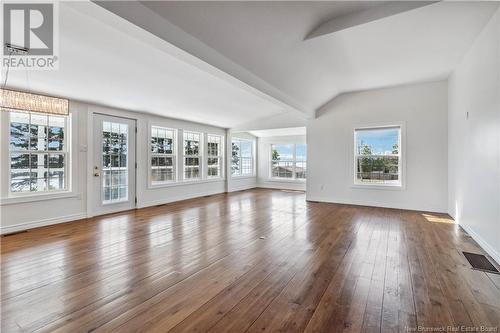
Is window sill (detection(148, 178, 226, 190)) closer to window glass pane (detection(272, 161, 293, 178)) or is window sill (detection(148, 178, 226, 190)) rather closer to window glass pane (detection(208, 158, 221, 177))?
window glass pane (detection(208, 158, 221, 177))

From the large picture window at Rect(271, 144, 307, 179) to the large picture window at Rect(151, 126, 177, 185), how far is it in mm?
4457

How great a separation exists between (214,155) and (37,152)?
4.78m

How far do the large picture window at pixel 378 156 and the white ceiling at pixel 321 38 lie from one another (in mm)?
1563

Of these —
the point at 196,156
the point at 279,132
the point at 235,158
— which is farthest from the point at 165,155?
the point at 279,132

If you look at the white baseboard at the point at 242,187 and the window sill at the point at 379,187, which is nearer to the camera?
the window sill at the point at 379,187

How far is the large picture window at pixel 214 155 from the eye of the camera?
8.05m

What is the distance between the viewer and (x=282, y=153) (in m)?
9.75

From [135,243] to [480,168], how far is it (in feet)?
15.9

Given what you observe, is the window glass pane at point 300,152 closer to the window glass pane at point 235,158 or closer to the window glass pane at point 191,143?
the window glass pane at point 235,158

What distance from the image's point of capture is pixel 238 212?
17.6ft

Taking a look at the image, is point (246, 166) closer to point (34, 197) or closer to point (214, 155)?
point (214, 155)

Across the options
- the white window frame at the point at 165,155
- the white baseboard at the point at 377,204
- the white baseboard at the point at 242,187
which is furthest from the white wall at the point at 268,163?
the white window frame at the point at 165,155

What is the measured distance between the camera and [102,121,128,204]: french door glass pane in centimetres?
522

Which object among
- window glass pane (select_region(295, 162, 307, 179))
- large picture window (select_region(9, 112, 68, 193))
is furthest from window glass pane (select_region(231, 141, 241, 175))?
large picture window (select_region(9, 112, 68, 193))
